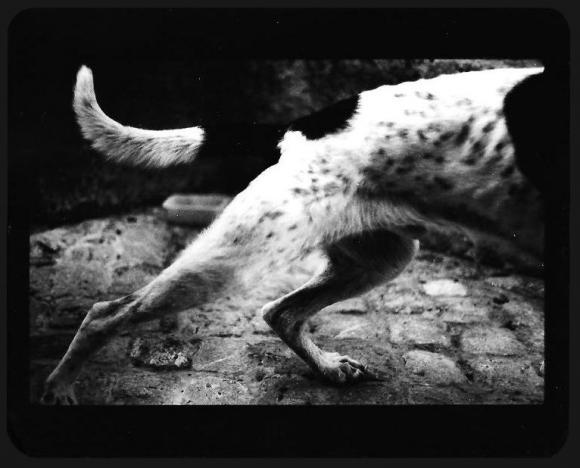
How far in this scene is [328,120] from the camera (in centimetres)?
219

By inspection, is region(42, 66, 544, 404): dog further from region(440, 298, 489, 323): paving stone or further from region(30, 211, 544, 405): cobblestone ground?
region(440, 298, 489, 323): paving stone

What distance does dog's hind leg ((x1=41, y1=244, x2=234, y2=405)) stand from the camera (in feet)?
7.07

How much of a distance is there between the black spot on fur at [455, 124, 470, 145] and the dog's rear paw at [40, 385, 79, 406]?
4.97 feet

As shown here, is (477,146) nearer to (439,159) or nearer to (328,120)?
(439,159)

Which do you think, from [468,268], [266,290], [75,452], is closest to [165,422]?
[75,452]

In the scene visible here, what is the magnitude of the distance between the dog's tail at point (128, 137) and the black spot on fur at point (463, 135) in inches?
33.3

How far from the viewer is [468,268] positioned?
272 centimetres

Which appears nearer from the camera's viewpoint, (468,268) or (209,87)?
(209,87)

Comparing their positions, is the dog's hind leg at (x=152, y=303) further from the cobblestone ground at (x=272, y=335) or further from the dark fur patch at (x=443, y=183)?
the dark fur patch at (x=443, y=183)

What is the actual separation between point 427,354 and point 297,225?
2.53ft

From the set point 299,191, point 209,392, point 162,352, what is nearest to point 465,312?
point 299,191

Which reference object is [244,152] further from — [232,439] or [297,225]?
[232,439]

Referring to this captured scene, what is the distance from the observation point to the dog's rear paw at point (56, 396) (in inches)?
87.9

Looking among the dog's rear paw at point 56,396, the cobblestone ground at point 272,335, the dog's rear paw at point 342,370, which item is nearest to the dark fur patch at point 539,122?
the cobblestone ground at point 272,335
